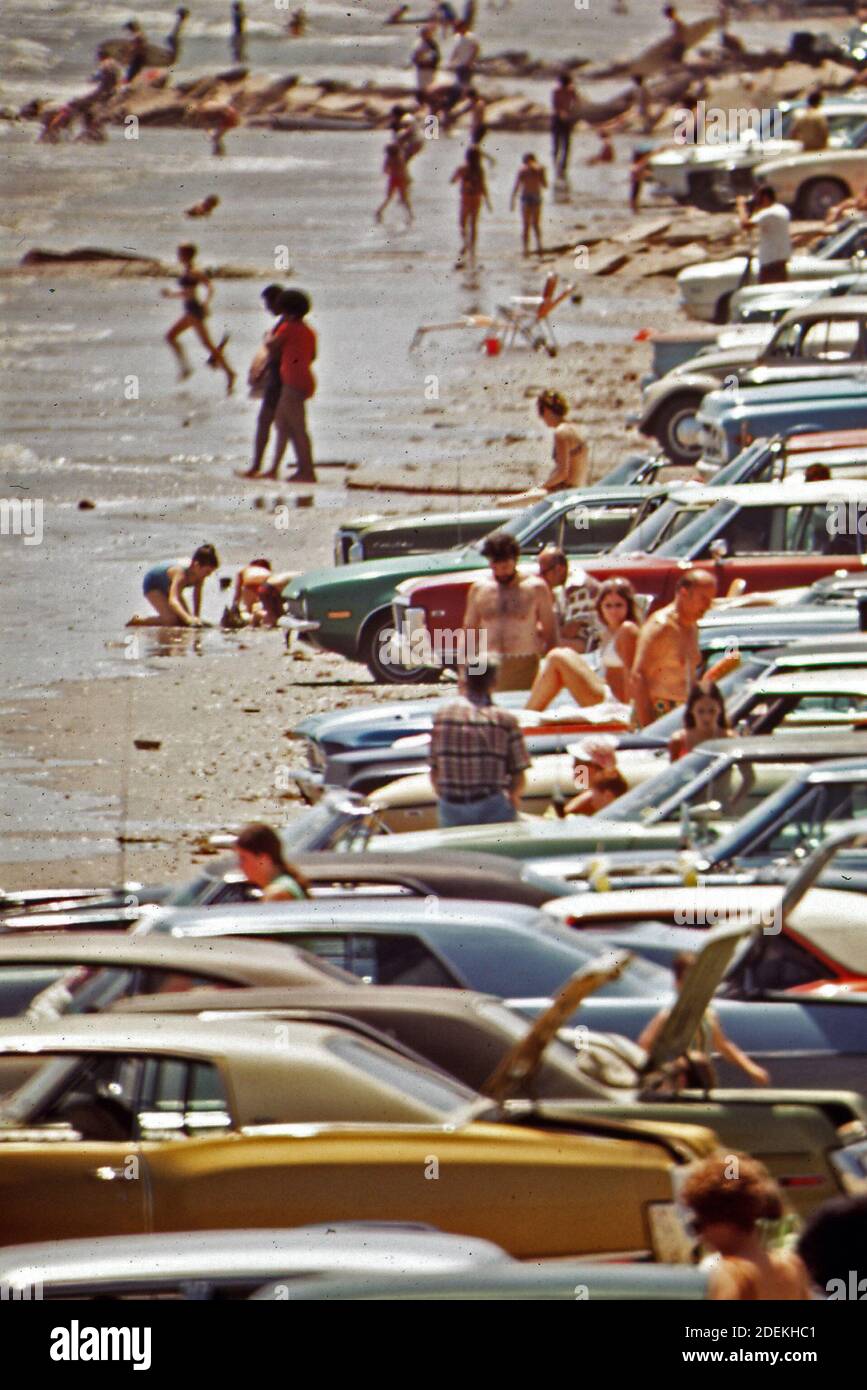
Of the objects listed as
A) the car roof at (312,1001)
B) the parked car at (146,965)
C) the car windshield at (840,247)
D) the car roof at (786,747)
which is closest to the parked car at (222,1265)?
the car roof at (312,1001)

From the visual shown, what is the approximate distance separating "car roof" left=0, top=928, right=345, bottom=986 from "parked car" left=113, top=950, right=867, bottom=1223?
0.57 feet

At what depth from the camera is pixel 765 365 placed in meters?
22.6

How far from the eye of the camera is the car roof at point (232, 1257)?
5.16 meters

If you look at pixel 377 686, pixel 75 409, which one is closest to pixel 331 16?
pixel 75 409

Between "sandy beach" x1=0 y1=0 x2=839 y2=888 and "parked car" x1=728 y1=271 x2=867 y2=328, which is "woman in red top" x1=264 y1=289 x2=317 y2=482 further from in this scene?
"parked car" x1=728 y1=271 x2=867 y2=328

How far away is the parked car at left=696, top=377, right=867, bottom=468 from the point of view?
1928 centimetres

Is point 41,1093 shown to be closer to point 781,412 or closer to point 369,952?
point 369,952

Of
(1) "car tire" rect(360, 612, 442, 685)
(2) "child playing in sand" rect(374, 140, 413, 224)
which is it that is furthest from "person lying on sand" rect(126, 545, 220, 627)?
(2) "child playing in sand" rect(374, 140, 413, 224)

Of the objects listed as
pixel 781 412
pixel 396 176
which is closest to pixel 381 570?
pixel 781 412

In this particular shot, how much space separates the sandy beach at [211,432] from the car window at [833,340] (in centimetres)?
282

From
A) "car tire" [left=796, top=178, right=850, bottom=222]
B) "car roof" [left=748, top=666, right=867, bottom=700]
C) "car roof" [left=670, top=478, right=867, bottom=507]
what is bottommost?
"car roof" [left=748, top=666, right=867, bottom=700]

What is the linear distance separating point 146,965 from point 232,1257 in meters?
2.61
